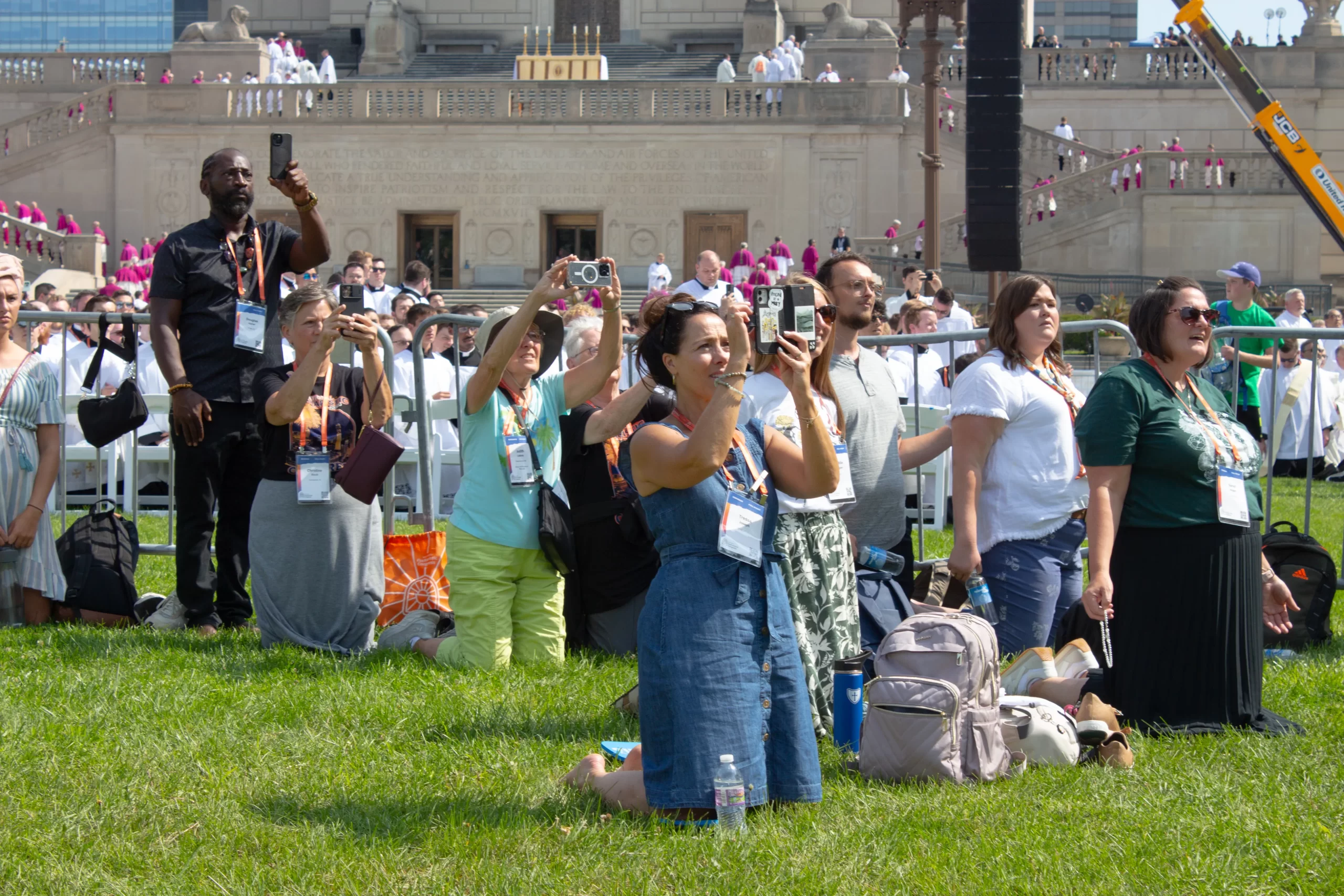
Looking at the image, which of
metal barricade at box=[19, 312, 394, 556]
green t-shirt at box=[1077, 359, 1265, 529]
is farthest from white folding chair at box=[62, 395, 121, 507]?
green t-shirt at box=[1077, 359, 1265, 529]

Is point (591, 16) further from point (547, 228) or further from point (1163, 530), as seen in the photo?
point (1163, 530)

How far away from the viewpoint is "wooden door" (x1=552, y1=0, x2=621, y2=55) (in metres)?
50.0

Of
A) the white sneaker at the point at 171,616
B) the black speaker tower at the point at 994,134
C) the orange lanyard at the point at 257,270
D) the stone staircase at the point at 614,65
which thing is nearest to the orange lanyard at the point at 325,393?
the orange lanyard at the point at 257,270

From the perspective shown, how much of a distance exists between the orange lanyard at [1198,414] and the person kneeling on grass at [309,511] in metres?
3.54

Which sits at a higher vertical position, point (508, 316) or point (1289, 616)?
point (508, 316)

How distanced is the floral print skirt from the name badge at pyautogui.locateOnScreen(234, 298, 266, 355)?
10.5 feet

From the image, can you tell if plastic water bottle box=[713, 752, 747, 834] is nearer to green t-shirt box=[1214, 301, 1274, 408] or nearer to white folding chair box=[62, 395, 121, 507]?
white folding chair box=[62, 395, 121, 507]

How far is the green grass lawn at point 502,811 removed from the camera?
4.25 meters

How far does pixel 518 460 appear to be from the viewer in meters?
6.96

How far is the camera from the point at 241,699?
6.18 meters

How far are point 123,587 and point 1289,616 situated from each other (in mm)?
5917

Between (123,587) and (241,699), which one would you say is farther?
(123,587)

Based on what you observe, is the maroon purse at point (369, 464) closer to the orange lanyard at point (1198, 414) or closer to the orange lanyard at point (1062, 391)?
the orange lanyard at point (1062, 391)

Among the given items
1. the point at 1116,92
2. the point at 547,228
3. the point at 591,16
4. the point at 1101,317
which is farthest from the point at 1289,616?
the point at 591,16
